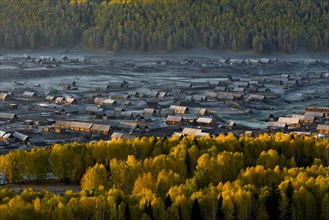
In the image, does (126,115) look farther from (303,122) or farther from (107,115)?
(303,122)

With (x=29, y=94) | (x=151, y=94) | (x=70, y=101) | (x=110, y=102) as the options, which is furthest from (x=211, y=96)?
(x=29, y=94)

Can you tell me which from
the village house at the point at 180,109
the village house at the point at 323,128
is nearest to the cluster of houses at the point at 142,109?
the village house at the point at 180,109

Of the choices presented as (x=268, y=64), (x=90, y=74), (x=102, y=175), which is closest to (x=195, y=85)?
(x=90, y=74)

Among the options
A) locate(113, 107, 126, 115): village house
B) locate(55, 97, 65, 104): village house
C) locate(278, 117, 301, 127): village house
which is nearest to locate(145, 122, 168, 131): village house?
locate(113, 107, 126, 115): village house

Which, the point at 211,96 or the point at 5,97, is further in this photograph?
the point at 211,96

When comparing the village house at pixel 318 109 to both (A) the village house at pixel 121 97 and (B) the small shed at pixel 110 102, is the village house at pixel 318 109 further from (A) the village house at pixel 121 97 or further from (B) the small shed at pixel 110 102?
(A) the village house at pixel 121 97

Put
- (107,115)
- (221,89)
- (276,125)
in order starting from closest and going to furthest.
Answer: (276,125) → (107,115) → (221,89)
